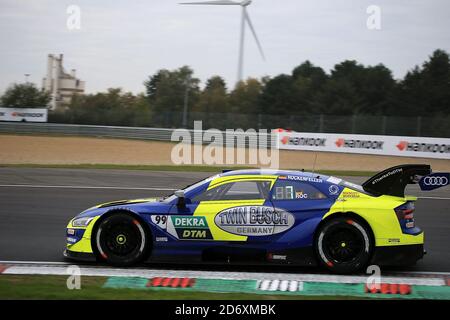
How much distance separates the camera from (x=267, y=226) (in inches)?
293

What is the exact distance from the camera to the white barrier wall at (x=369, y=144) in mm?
30000

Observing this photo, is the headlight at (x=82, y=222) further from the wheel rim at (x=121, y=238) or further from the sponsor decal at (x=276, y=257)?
the sponsor decal at (x=276, y=257)

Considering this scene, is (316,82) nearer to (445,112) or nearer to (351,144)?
(445,112)

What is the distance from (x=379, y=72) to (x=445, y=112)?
12.0m

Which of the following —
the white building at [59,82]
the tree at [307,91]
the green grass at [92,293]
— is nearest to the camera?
the green grass at [92,293]

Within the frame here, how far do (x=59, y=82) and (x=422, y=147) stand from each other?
212 ft

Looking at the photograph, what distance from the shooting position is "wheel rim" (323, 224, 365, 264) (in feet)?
24.1

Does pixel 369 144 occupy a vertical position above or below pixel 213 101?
below

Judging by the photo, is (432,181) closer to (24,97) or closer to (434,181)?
(434,181)

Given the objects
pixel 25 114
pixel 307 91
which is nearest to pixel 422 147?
pixel 25 114

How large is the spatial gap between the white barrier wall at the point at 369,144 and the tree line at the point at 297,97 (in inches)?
632

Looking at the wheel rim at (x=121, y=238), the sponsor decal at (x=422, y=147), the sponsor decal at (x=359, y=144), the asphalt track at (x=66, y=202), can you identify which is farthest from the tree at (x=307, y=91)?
the wheel rim at (x=121, y=238)

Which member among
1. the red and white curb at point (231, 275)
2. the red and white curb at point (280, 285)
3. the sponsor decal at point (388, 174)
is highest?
the sponsor decal at point (388, 174)

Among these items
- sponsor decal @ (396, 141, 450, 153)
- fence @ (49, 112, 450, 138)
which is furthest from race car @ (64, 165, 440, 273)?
fence @ (49, 112, 450, 138)
